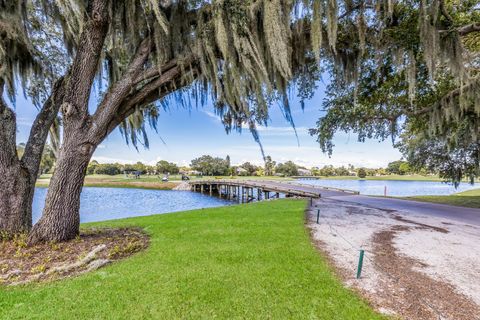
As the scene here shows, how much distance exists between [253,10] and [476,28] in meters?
5.62

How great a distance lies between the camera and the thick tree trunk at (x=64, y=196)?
430 cm

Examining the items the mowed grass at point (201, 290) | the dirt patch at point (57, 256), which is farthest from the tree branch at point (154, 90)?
the mowed grass at point (201, 290)

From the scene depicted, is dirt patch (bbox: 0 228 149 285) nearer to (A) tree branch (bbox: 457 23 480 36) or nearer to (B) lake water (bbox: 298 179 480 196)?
(A) tree branch (bbox: 457 23 480 36)

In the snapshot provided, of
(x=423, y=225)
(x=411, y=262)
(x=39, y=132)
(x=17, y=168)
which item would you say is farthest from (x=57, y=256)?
(x=423, y=225)

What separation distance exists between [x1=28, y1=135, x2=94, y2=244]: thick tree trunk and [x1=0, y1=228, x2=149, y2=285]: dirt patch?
6.9 inches

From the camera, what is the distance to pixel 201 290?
3.01 meters

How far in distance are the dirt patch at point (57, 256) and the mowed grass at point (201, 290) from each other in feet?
0.82

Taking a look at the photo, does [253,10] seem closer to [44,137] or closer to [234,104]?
[234,104]

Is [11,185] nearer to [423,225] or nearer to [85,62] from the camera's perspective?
[85,62]

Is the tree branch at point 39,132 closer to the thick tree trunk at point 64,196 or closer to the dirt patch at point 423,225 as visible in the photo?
the thick tree trunk at point 64,196

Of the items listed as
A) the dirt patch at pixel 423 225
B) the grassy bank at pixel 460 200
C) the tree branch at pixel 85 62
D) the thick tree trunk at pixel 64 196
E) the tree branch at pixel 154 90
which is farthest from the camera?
the grassy bank at pixel 460 200

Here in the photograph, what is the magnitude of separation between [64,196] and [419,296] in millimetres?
5327

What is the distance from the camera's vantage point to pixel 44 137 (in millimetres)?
5109

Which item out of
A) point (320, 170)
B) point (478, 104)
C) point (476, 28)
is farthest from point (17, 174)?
point (320, 170)
